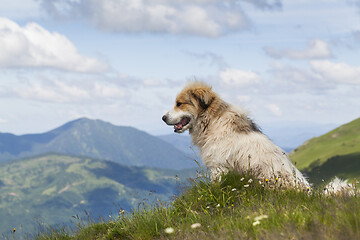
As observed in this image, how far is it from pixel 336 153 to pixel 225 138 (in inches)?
6686

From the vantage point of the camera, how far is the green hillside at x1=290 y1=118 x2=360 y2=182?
148188 millimetres

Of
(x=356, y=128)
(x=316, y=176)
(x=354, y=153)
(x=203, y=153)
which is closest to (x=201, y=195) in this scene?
(x=203, y=153)

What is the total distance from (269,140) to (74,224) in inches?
201

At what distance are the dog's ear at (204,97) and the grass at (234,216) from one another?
7.81ft

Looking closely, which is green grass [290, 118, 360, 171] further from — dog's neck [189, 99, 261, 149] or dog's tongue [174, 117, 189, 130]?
dog's neck [189, 99, 261, 149]

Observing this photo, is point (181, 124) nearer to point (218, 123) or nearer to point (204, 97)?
point (204, 97)

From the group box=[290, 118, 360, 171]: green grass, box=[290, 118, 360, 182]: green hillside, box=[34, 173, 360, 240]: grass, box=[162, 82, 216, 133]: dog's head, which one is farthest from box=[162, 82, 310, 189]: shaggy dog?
box=[290, 118, 360, 171]: green grass

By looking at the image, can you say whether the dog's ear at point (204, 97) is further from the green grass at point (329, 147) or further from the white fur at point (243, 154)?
the green grass at point (329, 147)

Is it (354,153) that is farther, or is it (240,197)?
(354,153)

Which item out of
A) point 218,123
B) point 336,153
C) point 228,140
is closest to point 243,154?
point 228,140

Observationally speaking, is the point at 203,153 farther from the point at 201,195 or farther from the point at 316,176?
the point at 316,176

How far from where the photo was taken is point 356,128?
188m

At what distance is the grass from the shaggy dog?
1.99ft

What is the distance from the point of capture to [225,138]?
9500 mm
